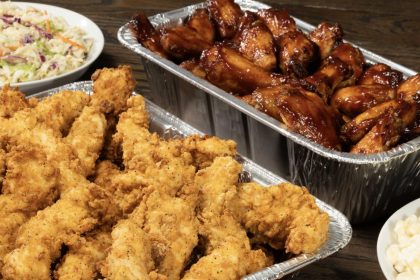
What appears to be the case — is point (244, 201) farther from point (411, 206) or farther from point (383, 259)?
point (411, 206)

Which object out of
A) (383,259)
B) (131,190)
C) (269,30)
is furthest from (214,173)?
(269,30)

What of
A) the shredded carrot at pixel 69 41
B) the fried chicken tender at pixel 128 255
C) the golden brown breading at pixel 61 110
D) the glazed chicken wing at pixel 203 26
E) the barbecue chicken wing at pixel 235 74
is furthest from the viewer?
the shredded carrot at pixel 69 41

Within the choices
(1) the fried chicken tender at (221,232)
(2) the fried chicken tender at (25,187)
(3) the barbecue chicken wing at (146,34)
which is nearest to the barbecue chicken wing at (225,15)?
(3) the barbecue chicken wing at (146,34)

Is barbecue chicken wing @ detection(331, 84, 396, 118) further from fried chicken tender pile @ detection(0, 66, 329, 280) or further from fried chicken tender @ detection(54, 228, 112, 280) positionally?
fried chicken tender @ detection(54, 228, 112, 280)

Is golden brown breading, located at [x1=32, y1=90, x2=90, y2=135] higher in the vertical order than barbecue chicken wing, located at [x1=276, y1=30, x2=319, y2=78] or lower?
higher

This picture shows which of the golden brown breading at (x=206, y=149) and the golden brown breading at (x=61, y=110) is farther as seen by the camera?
the golden brown breading at (x=61, y=110)

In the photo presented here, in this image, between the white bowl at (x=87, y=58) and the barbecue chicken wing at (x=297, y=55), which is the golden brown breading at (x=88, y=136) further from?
the barbecue chicken wing at (x=297, y=55)

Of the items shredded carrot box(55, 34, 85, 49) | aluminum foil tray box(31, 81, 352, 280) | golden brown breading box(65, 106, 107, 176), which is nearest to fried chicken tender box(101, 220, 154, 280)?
aluminum foil tray box(31, 81, 352, 280)

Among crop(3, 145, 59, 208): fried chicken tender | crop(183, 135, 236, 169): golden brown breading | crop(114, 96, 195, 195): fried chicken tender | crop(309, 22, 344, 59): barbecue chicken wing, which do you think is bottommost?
crop(309, 22, 344, 59): barbecue chicken wing
